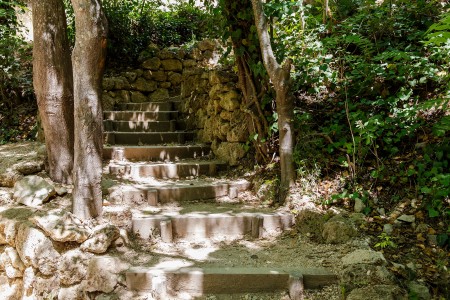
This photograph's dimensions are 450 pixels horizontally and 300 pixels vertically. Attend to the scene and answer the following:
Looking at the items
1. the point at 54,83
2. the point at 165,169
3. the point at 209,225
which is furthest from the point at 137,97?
the point at 209,225

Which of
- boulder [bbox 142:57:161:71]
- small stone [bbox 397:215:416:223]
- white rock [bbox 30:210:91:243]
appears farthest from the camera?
boulder [bbox 142:57:161:71]

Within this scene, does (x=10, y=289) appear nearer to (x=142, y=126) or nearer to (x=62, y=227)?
(x=62, y=227)

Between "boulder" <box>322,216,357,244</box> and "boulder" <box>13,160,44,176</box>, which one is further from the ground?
"boulder" <box>13,160,44,176</box>

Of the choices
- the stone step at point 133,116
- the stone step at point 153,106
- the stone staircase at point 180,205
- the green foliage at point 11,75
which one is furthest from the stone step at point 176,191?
the green foliage at point 11,75

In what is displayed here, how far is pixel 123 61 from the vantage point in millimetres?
7664

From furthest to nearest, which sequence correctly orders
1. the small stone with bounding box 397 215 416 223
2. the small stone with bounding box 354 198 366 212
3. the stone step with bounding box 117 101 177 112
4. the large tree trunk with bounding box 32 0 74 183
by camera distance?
the stone step with bounding box 117 101 177 112 < the large tree trunk with bounding box 32 0 74 183 < the small stone with bounding box 354 198 366 212 < the small stone with bounding box 397 215 416 223

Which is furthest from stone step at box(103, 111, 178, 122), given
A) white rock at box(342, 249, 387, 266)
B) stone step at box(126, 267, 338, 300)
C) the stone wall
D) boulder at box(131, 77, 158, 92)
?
white rock at box(342, 249, 387, 266)

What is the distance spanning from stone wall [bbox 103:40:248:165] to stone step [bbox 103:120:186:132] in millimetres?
320

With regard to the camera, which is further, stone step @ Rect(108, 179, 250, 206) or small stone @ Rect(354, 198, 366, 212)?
stone step @ Rect(108, 179, 250, 206)

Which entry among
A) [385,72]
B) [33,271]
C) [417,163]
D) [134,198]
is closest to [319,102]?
[385,72]

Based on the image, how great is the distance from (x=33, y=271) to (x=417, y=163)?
12.2 feet

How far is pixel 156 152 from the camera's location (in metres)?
5.00

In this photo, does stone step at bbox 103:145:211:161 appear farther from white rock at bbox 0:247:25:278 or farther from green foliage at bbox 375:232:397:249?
green foliage at bbox 375:232:397:249

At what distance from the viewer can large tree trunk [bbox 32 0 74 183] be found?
140 inches
